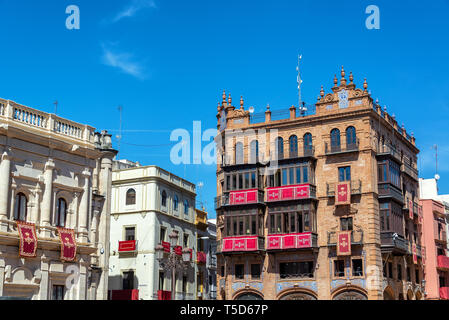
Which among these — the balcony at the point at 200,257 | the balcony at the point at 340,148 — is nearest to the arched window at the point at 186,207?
the balcony at the point at 200,257

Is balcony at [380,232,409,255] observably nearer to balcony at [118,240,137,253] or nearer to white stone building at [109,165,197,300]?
white stone building at [109,165,197,300]

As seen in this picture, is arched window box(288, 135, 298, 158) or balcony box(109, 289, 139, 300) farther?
arched window box(288, 135, 298, 158)

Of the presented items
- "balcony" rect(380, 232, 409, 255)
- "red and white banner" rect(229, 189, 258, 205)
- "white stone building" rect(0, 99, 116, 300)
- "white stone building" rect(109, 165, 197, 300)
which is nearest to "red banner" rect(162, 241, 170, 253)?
"white stone building" rect(109, 165, 197, 300)

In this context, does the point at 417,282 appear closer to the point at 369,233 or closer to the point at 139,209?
the point at 369,233

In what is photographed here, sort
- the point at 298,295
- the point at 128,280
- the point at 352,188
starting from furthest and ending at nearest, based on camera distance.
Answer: the point at 128,280, the point at 298,295, the point at 352,188

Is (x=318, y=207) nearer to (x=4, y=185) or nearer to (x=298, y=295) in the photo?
(x=298, y=295)

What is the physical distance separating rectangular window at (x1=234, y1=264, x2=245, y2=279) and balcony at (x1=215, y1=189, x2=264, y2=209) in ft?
17.8

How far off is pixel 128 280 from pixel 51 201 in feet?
57.0

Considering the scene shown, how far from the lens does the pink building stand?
59.3 m

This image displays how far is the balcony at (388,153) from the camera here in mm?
49938

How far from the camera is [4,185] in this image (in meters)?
33.9

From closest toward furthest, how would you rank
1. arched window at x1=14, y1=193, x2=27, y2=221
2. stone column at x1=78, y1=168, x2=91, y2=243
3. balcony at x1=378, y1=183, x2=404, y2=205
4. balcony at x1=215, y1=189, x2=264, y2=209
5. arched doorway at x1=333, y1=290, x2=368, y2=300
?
arched window at x1=14, y1=193, x2=27, y2=221 < stone column at x1=78, y1=168, x2=91, y2=243 < arched doorway at x1=333, y1=290, x2=368, y2=300 < balcony at x1=378, y1=183, x2=404, y2=205 < balcony at x1=215, y1=189, x2=264, y2=209

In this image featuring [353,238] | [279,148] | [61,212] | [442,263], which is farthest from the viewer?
[442,263]

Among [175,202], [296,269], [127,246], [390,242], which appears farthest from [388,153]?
[127,246]
